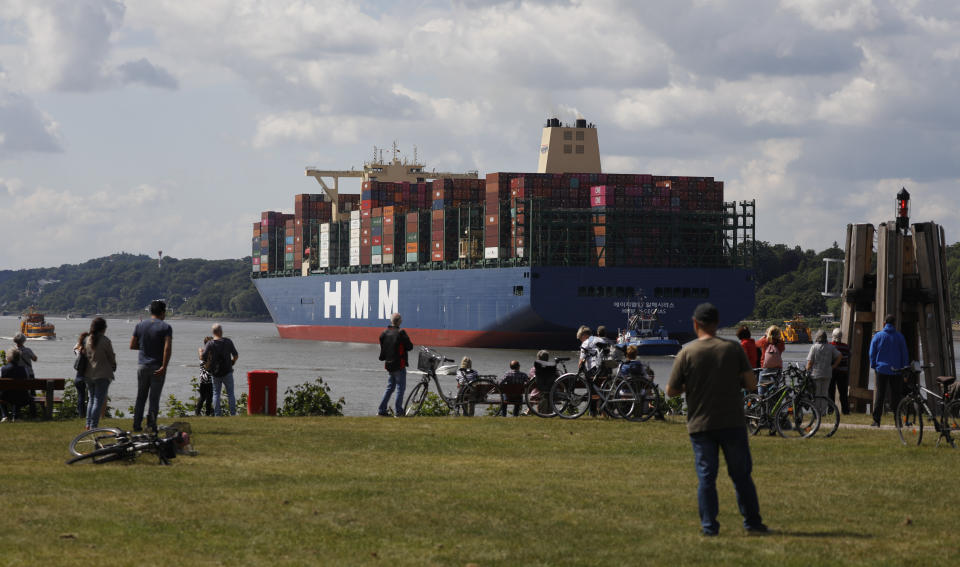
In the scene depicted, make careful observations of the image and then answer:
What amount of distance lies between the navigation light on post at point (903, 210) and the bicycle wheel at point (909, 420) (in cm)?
753

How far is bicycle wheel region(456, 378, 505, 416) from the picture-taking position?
69.7 ft

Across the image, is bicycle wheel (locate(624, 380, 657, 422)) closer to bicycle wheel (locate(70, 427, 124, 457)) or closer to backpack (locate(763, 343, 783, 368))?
backpack (locate(763, 343, 783, 368))

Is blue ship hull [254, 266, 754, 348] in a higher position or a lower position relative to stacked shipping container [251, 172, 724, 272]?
lower

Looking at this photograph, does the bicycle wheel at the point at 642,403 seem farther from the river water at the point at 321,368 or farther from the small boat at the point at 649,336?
the small boat at the point at 649,336

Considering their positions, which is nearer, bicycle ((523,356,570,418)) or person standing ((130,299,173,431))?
person standing ((130,299,173,431))

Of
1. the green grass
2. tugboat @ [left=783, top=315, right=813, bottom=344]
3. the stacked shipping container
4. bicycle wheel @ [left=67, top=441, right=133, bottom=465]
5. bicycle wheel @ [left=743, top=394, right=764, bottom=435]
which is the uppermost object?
the stacked shipping container

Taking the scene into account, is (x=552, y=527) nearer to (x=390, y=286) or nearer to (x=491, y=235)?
(x=491, y=235)

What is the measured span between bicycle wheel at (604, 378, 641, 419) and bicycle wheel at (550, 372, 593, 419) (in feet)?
1.25

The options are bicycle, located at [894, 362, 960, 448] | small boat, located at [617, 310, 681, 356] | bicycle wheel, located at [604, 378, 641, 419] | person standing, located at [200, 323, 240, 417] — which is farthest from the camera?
small boat, located at [617, 310, 681, 356]

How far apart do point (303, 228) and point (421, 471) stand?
3943 inches

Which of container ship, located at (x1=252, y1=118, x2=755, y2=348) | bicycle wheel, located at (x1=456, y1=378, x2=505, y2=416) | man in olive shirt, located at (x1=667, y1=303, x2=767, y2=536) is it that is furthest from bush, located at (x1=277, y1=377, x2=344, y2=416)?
container ship, located at (x1=252, y1=118, x2=755, y2=348)

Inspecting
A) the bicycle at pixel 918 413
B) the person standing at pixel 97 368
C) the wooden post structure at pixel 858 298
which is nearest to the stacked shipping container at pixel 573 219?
the wooden post structure at pixel 858 298

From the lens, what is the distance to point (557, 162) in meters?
91.3

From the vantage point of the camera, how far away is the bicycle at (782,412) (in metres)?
Result: 17.1
